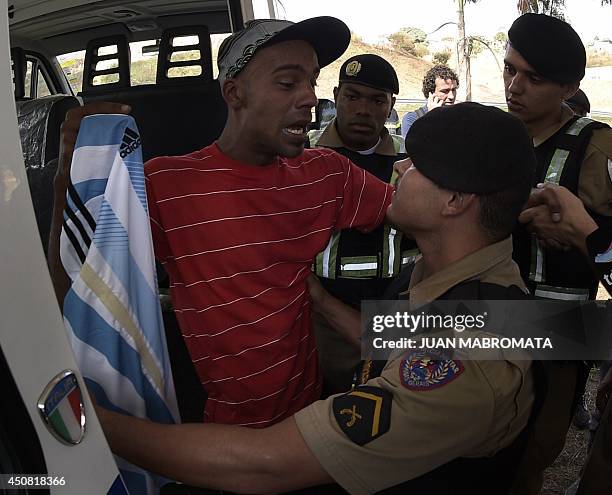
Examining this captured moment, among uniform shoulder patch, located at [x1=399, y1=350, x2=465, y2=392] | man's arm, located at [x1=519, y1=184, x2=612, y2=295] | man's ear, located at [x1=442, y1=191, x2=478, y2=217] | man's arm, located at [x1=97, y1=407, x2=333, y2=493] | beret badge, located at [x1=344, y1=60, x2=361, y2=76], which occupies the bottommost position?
man's arm, located at [x1=97, y1=407, x2=333, y2=493]

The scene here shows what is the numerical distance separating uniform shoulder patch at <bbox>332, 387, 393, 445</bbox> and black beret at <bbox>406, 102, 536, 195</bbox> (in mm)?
455

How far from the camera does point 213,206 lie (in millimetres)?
1581

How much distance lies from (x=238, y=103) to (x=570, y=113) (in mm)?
1123

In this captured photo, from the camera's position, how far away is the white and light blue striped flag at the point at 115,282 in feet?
3.70

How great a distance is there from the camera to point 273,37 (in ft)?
5.31

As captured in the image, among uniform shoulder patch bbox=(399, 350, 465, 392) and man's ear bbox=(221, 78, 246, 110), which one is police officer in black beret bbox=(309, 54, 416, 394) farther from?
uniform shoulder patch bbox=(399, 350, 465, 392)

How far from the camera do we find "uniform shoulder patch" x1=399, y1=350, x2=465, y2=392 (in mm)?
1167

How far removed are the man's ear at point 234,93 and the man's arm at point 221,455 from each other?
86 centimetres

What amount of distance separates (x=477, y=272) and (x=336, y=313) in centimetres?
60

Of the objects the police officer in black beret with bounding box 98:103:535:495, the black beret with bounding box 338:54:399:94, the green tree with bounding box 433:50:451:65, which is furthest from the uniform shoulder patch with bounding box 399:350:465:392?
the green tree with bounding box 433:50:451:65

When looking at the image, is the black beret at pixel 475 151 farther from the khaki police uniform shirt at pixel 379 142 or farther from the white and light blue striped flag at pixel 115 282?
the khaki police uniform shirt at pixel 379 142

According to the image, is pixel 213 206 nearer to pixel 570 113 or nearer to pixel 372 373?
pixel 372 373

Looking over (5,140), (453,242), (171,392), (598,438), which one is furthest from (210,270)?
(598,438)

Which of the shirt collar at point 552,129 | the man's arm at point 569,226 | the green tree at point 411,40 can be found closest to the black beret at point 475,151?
the man's arm at point 569,226
